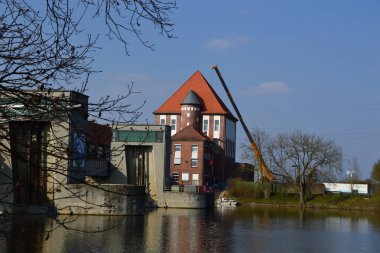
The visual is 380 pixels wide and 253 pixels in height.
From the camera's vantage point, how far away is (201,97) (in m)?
104

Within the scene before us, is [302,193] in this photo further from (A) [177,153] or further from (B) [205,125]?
(B) [205,125]

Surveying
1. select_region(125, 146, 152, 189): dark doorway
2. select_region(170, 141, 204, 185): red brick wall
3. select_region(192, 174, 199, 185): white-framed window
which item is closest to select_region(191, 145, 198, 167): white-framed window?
select_region(170, 141, 204, 185): red brick wall

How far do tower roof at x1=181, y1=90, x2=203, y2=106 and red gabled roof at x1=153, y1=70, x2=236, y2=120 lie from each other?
1.67m

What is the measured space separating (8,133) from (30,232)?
73.7 feet

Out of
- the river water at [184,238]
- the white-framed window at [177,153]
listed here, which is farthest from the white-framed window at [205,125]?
the river water at [184,238]

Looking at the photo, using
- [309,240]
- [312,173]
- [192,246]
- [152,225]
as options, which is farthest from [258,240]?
[312,173]

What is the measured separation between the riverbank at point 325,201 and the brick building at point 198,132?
391 inches

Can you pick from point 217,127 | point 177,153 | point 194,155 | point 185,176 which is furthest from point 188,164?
point 217,127

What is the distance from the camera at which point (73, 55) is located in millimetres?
7645

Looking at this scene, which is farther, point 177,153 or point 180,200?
point 177,153

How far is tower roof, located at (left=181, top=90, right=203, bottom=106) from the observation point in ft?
326

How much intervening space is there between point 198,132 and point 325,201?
20.9 meters

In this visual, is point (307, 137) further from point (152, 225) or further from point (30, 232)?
point (30, 232)

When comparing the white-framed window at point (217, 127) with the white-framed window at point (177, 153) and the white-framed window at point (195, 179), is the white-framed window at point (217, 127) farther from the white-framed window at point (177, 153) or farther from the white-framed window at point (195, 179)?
the white-framed window at point (195, 179)
